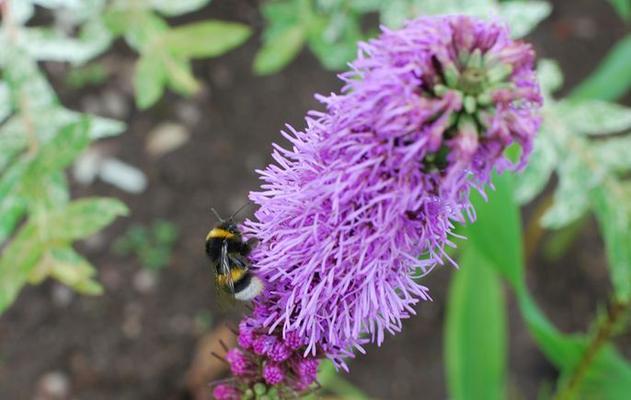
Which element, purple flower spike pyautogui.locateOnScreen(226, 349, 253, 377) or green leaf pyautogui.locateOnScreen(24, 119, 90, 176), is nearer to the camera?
purple flower spike pyautogui.locateOnScreen(226, 349, 253, 377)

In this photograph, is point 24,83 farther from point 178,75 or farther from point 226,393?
point 226,393

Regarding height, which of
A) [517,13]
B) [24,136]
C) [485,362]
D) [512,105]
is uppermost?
[24,136]

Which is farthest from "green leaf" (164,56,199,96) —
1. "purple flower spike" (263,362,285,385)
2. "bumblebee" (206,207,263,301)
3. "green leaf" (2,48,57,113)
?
"purple flower spike" (263,362,285,385)

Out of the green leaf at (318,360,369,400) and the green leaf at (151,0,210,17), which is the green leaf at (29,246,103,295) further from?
the green leaf at (318,360,369,400)

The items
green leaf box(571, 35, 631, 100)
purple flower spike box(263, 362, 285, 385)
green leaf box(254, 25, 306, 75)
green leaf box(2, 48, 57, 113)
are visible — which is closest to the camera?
purple flower spike box(263, 362, 285, 385)

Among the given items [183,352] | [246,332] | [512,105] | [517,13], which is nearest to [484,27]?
[512,105]

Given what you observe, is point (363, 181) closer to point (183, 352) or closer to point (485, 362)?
point (485, 362)

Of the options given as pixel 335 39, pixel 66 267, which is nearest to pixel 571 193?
pixel 335 39

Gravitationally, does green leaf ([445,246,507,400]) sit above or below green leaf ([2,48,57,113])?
below

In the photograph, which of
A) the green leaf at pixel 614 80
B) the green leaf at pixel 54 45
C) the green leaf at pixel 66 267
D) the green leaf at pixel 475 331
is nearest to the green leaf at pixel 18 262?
the green leaf at pixel 66 267
